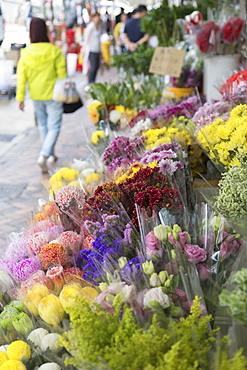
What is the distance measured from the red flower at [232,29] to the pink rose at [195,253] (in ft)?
11.6

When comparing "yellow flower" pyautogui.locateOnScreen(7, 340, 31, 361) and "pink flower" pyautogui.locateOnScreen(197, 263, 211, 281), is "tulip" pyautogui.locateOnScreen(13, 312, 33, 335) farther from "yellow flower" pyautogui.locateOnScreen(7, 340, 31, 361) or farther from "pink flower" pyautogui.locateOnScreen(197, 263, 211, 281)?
"pink flower" pyautogui.locateOnScreen(197, 263, 211, 281)

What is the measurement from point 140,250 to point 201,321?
18.1 inches

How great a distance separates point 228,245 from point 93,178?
131 cm

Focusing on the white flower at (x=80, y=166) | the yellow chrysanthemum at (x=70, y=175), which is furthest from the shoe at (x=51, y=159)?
the yellow chrysanthemum at (x=70, y=175)

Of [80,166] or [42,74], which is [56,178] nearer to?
[80,166]

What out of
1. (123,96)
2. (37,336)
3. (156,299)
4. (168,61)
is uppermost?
(168,61)

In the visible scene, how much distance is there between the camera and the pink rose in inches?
61.8

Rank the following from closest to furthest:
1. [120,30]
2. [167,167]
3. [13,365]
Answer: [13,365] < [167,167] < [120,30]

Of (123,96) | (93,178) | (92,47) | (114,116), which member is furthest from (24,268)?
(92,47)

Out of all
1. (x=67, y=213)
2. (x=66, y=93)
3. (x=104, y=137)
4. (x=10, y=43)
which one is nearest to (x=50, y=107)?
(x=66, y=93)

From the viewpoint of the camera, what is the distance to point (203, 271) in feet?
5.17

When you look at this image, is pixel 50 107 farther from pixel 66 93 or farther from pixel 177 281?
pixel 177 281

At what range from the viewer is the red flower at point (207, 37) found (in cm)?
455

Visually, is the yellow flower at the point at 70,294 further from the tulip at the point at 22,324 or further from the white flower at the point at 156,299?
the white flower at the point at 156,299
